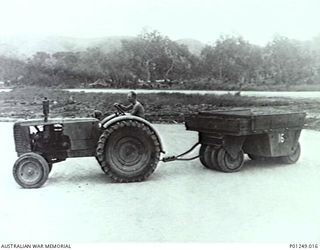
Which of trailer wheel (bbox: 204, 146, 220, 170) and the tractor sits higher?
the tractor

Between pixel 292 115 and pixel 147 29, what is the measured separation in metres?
2.91

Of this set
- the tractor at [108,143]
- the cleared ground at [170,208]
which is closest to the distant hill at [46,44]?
the tractor at [108,143]

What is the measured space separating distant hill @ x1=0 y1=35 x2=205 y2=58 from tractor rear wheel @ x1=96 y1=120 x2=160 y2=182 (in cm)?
257

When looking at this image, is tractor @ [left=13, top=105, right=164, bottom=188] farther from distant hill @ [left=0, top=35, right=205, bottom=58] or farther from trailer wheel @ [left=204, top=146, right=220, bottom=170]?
distant hill @ [left=0, top=35, right=205, bottom=58]

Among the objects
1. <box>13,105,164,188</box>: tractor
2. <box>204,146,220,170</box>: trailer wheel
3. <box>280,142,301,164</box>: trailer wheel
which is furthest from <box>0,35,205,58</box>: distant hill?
<box>280,142,301,164</box>: trailer wheel

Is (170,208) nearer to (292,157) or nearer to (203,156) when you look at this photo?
(203,156)

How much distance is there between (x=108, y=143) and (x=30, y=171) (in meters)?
1.11

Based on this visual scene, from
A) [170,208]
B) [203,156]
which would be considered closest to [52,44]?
[203,156]

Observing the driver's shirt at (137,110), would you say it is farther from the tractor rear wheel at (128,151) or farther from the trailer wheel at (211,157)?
the trailer wheel at (211,157)

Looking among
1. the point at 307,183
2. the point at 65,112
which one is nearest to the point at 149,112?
the point at 65,112

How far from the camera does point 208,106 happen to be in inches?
450

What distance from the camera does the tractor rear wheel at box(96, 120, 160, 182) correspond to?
21.2ft

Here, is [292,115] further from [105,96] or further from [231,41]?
[105,96]

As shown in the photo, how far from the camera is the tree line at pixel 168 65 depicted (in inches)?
371
